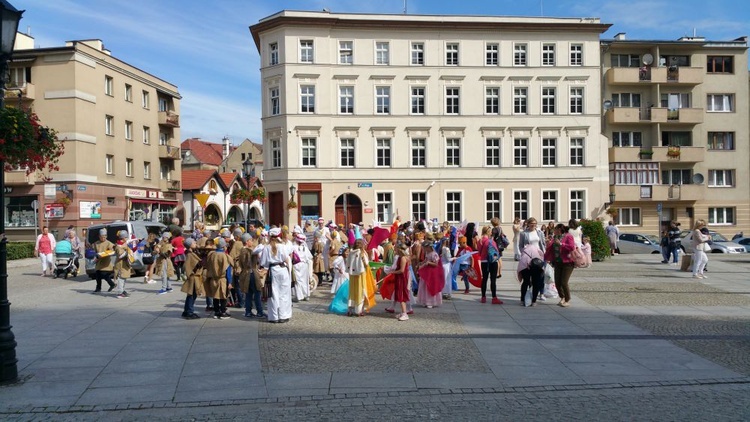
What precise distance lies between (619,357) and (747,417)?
103 inches

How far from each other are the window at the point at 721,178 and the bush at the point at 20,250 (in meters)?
45.2

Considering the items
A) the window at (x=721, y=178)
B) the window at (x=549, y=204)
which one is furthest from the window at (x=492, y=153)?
the window at (x=721, y=178)

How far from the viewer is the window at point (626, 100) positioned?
45.6 metres

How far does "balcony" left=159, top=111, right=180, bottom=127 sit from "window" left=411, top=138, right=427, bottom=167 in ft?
68.3

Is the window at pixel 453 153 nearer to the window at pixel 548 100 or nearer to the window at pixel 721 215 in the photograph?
the window at pixel 548 100

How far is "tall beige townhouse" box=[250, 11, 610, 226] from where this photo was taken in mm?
39312

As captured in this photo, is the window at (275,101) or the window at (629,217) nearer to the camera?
the window at (275,101)

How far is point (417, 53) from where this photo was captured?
40.4m

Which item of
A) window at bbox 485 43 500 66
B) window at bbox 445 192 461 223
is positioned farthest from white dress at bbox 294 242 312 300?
window at bbox 485 43 500 66

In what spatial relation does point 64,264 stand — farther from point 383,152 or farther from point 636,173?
point 636,173

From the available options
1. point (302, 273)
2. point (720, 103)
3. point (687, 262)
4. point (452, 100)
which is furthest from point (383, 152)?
point (720, 103)

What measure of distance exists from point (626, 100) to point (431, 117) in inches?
630

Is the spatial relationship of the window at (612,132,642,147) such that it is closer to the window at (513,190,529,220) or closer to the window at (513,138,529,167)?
the window at (513,138,529,167)

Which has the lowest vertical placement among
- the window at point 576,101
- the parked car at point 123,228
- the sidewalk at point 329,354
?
the sidewalk at point 329,354
